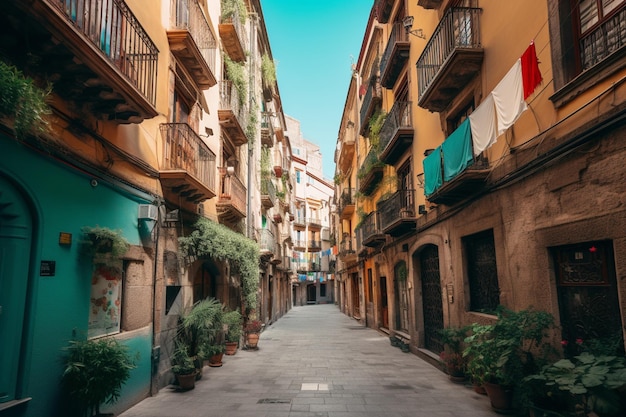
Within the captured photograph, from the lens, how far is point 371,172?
56.1 ft

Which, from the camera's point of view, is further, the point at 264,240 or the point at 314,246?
the point at 314,246

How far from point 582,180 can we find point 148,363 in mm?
7786

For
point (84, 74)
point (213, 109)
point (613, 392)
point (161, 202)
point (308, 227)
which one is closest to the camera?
point (613, 392)

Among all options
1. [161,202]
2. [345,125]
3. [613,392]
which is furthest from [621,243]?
[345,125]

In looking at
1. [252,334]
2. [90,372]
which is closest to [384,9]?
[252,334]

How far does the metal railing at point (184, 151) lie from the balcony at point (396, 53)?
7295mm

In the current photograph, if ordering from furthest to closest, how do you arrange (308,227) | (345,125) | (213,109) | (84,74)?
(308,227)
(345,125)
(213,109)
(84,74)

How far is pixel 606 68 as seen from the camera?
15.0ft

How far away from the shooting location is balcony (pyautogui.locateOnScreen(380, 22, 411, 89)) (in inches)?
506

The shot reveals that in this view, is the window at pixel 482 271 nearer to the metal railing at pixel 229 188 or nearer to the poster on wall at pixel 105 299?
the poster on wall at pixel 105 299

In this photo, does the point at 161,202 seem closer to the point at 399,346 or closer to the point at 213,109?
the point at 213,109

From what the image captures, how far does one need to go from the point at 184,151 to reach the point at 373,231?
10.2 meters

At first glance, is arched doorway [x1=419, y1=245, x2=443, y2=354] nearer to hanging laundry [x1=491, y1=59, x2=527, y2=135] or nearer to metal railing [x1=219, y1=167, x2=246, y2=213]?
hanging laundry [x1=491, y1=59, x2=527, y2=135]

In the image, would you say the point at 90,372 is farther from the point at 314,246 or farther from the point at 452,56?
the point at 314,246
